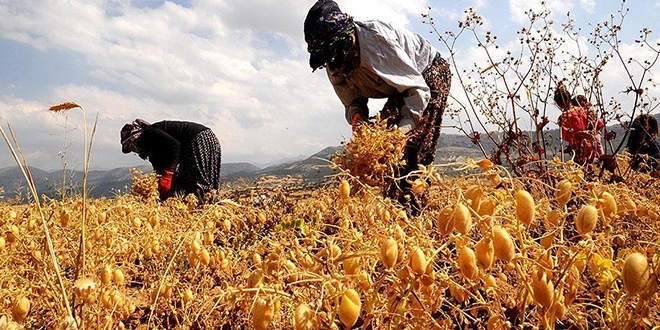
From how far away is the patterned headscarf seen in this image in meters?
5.44

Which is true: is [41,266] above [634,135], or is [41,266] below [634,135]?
below

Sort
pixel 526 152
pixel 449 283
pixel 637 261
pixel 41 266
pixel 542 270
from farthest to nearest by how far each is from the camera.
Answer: pixel 526 152 → pixel 41 266 → pixel 449 283 → pixel 542 270 → pixel 637 261

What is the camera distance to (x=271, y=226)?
313 cm

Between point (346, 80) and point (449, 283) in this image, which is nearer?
point (449, 283)

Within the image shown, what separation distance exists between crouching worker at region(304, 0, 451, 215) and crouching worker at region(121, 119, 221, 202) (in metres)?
2.72

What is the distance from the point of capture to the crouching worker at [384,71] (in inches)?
100

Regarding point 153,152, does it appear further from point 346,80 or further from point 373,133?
point 373,133

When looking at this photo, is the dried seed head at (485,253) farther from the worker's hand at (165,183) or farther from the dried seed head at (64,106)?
the worker's hand at (165,183)

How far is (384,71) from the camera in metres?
2.75

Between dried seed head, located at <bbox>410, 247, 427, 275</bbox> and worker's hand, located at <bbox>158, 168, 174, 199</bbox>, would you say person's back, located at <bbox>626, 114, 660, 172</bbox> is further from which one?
worker's hand, located at <bbox>158, 168, 174, 199</bbox>

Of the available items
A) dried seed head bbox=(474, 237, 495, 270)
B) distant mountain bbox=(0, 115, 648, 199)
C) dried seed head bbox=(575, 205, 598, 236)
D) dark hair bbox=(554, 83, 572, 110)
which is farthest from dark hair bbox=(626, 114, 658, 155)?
dried seed head bbox=(474, 237, 495, 270)

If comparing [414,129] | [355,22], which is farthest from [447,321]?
[355,22]

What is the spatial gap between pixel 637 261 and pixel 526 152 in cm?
271

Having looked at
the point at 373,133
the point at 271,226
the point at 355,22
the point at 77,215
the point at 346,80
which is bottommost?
the point at 271,226
